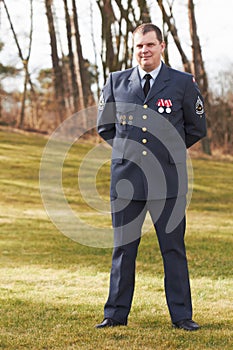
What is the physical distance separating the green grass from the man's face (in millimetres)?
1468

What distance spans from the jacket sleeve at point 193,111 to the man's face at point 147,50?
22 cm

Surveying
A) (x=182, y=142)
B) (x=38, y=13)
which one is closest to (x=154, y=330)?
(x=182, y=142)

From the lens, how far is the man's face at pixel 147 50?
3746mm

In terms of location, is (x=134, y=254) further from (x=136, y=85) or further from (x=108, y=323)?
(x=136, y=85)

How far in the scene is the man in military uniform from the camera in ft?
12.6

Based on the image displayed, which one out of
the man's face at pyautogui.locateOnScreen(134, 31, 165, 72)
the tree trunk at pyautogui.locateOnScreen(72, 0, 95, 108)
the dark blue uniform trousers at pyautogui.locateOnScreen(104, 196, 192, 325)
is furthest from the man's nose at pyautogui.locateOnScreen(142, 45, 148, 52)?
the tree trunk at pyautogui.locateOnScreen(72, 0, 95, 108)

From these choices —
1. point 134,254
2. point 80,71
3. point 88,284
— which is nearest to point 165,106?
point 134,254

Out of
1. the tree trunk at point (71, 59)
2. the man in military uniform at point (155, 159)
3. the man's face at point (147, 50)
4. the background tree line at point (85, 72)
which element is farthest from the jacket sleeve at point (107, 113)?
the tree trunk at point (71, 59)

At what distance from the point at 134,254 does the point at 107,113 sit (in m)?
0.80

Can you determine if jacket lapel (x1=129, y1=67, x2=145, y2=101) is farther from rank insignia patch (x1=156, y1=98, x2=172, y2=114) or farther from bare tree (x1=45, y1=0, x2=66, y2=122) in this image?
bare tree (x1=45, y1=0, x2=66, y2=122)

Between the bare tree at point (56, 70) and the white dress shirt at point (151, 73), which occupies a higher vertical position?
the bare tree at point (56, 70)

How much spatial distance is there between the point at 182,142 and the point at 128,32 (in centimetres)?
1426

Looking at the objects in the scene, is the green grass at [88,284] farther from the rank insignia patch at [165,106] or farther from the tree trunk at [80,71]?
the tree trunk at [80,71]

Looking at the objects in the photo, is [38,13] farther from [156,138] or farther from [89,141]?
[156,138]
